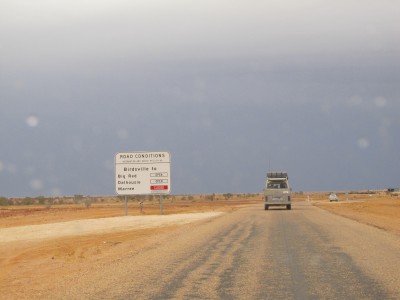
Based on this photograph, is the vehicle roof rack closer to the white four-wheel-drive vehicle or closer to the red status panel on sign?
the white four-wheel-drive vehicle

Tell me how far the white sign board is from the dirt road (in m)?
24.1

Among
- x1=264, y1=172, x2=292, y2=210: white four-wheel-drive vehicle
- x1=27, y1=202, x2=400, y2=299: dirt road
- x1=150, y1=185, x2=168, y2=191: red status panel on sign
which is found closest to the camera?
x1=27, y1=202, x2=400, y2=299: dirt road

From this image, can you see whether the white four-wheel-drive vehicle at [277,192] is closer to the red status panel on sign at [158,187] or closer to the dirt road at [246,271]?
the red status panel on sign at [158,187]

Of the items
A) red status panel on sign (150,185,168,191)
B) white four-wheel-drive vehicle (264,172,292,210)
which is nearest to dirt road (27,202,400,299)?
red status panel on sign (150,185,168,191)

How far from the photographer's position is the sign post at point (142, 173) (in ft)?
146

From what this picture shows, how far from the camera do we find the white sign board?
146 feet

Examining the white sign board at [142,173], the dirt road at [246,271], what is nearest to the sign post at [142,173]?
the white sign board at [142,173]

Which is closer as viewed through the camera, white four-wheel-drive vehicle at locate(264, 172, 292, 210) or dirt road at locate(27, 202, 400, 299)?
dirt road at locate(27, 202, 400, 299)

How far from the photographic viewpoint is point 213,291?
10.4m

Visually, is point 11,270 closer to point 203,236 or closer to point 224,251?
point 224,251

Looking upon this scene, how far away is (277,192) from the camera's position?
48500 mm

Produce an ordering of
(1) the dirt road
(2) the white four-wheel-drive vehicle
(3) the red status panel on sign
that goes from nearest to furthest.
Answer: (1) the dirt road
(3) the red status panel on sign
(2) the white four-wheel-drive vehicle

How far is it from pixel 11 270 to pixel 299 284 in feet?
25.9

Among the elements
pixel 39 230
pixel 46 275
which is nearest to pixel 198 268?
pixel 46 275
